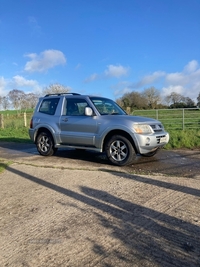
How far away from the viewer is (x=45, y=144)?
8.27m

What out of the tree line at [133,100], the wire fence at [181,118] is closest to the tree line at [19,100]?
the tree line at [133,100]

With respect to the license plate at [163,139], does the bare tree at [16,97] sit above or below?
above

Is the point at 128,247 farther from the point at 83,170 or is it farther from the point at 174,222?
the point at 83,170

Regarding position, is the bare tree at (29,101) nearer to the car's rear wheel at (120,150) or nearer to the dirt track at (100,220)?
the car's rear wheel at (120,150)

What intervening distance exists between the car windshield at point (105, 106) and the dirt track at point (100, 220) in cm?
240

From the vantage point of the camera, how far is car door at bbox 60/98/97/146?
7.18m

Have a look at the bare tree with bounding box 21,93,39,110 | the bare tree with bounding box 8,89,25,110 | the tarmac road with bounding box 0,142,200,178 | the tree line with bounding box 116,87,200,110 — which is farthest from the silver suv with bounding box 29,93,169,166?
the bare tree with bounding box 8,89,25,110

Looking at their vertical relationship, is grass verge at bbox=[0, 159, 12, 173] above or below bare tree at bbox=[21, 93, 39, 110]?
below

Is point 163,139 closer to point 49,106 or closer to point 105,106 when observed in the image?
point 105,106

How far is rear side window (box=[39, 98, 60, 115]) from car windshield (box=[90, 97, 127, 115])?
4.27ft

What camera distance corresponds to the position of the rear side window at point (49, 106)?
26.7ft

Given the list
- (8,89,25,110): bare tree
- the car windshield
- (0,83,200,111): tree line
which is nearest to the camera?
the car windshield

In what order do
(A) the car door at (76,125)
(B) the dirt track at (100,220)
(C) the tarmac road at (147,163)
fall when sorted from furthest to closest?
1. (A) the car door at (76,125)
2. (C) the tarmac road at (147,163)
3. (B) the dirt track at (100,220)

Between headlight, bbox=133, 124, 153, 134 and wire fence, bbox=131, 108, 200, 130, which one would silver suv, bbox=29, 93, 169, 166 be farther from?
wire fence, bbox=131, 108, 200, 130
